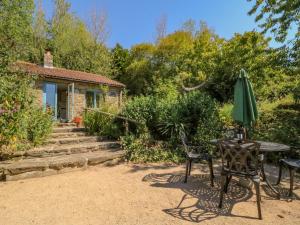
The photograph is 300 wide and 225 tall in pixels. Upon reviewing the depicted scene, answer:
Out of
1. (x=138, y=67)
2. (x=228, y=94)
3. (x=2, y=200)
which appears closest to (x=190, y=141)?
(x=2, y=200)

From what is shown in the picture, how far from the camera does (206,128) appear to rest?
23.7ft

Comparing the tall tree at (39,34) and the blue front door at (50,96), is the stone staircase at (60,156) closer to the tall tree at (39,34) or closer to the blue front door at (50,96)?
the blue front door at (50,96)

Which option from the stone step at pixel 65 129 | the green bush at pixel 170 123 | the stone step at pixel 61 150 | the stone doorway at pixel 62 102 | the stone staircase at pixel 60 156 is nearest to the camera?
the stone staircase at pixel 60 156

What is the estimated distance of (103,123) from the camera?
8633 millimetres

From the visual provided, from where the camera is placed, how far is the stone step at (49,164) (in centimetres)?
515

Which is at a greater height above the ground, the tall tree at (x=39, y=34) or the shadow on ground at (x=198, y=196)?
the tall tree at (x=39, y=34)

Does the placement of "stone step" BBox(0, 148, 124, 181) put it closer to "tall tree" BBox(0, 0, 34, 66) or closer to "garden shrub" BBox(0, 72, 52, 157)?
"garden shrub" BBox(0, 72, 52, 157)

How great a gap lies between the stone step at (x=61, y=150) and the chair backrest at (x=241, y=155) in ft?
14.9

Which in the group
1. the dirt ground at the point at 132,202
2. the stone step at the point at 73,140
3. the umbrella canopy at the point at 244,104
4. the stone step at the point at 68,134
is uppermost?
the umbrella canopy at the point at 244,104

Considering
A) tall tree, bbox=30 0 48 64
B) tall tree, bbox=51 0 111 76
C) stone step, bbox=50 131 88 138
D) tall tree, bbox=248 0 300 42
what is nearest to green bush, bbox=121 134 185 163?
stone step, bbox=50 131 88 138

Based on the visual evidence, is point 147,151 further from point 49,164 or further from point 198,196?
point 198,196

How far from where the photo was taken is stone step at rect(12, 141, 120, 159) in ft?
19.9

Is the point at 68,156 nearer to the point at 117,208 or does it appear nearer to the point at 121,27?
the point at 117,208

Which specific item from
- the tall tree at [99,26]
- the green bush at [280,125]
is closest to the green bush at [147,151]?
the green bush at [280,125]
